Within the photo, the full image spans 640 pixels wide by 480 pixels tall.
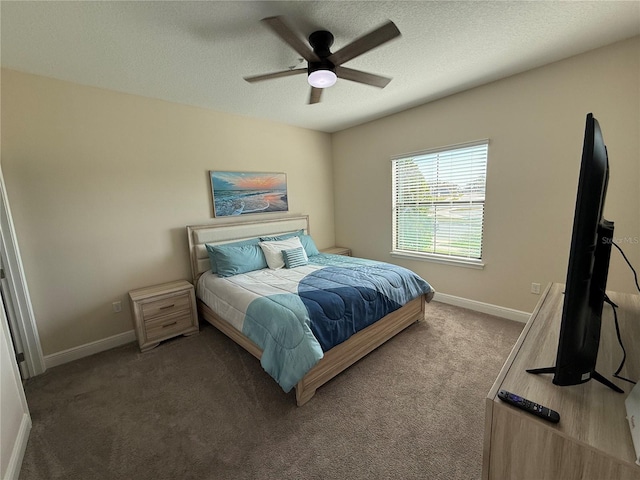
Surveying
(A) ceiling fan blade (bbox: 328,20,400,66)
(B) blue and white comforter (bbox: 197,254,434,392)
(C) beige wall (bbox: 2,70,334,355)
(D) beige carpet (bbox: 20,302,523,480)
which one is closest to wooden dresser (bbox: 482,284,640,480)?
(D) beige carpet (bbox: 20,302,523,480)

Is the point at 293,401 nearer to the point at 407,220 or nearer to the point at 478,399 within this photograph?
the point at 478,399

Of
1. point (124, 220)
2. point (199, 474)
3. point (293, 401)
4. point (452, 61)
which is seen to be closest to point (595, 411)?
point (293, 401)

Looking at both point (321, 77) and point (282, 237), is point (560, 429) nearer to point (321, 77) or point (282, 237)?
point (321, 77)

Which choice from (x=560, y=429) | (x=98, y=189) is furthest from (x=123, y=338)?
(x=560, y=429)

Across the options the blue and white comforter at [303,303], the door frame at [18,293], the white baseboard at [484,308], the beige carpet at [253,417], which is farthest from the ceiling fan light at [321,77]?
the white baseboard at [484,308]

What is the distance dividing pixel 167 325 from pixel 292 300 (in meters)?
1.59

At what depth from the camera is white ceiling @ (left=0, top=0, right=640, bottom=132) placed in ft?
5.40

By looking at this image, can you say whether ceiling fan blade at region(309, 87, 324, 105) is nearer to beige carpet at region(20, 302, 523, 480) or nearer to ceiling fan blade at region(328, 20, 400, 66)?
ceiling fan blade at region(328, 20, 400, 66)

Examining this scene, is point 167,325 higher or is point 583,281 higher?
point 583,281

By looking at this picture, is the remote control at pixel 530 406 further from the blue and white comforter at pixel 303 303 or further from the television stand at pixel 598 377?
the blue and white comforter at pixel 303 303

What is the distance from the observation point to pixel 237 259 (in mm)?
3014

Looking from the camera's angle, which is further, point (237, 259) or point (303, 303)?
point (237, 259)

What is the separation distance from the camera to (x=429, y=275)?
365 centimetres

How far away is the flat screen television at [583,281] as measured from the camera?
76 centimetres
